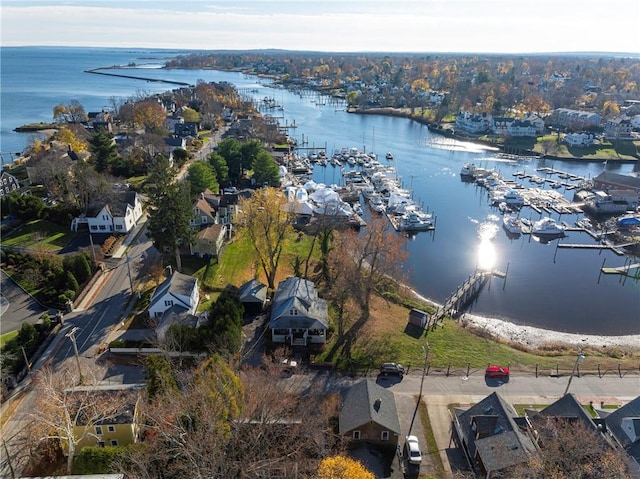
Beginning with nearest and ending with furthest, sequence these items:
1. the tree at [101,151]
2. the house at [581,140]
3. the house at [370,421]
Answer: the house at [370,421] → the tree at [101,151] → the house at [581,140]

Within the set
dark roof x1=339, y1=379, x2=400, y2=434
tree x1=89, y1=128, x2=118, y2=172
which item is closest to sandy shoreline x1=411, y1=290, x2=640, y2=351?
dark roof x1=339, y1=379, x2=400, y2=434

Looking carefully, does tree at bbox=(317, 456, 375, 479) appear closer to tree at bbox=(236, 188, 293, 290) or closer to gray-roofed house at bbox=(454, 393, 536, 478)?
gray-roofed house at bbox=(454, 393, 536, 478)

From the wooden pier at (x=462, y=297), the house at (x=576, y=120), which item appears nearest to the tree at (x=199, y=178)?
the wooden pier at (x=462, y=297)

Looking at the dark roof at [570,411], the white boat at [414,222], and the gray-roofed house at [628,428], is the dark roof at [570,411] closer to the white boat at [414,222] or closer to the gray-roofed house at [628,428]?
the gray-roofed house at [628,428]

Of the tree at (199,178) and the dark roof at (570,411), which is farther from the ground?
the tree at (199,178)

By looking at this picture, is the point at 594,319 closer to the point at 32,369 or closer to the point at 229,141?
the point at 32,369

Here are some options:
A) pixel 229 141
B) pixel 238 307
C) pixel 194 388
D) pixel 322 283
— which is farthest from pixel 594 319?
pixel 229 141
